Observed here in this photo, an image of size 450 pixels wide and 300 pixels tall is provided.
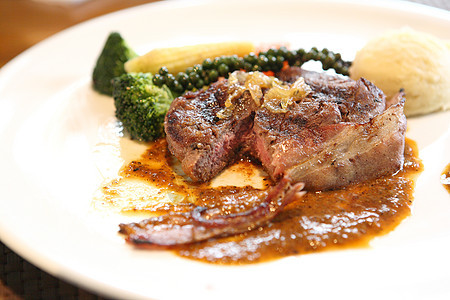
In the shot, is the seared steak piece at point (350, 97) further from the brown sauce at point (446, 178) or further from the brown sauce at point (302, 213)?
the brown sauce at point (446, 178)

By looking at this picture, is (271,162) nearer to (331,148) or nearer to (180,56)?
(331,148)

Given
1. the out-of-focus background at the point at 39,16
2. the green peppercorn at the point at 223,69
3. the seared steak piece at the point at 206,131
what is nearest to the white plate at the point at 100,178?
the seared steak piece at the point at 206,131

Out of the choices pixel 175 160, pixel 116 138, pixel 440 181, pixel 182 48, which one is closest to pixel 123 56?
pixel 182 48

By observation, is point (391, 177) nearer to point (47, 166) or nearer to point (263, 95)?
point (263, 95)

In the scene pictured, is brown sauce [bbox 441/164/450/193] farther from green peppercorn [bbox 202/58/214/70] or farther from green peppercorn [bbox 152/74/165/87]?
green peppercorn [bbox 152/74/165/87]

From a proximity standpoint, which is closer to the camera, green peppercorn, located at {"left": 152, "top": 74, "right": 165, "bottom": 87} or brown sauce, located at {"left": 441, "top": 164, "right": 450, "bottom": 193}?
brown sauce, located at {"left": 441, "top": 164, "right": 450, "bottom": 193}

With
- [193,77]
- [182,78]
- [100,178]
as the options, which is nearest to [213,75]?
[193,77]

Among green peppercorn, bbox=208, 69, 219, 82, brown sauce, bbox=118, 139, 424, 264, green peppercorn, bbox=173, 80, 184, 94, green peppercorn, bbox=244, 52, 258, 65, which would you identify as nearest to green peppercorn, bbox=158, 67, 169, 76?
green peppercorn, bbox=173, 80, 184, 94
